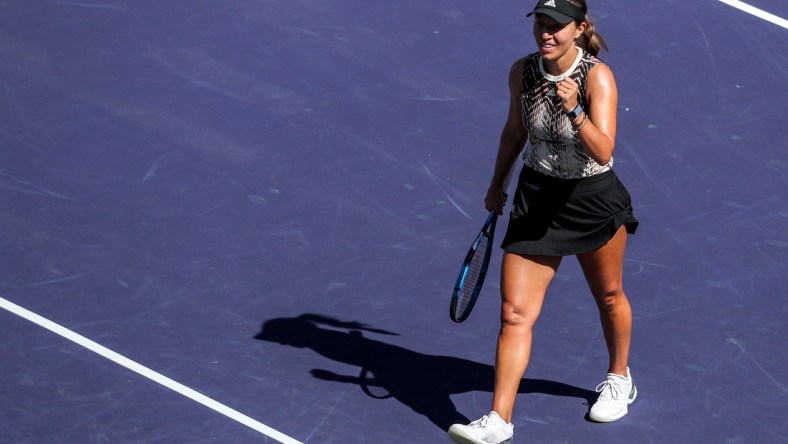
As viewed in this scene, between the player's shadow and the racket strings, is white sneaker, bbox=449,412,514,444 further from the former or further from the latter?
the racket strings

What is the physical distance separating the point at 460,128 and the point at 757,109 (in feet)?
6.60

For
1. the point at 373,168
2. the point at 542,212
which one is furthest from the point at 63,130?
the point at 542,212

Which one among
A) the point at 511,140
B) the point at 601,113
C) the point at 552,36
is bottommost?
the point at 511,140

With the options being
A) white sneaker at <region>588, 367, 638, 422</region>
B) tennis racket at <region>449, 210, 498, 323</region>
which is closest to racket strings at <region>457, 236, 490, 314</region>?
tennis racket at <region>449, 210, 498, 323</region>

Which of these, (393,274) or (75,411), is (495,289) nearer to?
(393,274)

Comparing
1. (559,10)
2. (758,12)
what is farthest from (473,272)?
(758,12)

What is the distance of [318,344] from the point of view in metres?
7.53

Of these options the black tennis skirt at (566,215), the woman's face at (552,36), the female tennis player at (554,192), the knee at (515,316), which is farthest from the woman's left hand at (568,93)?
the knee at (515,316)

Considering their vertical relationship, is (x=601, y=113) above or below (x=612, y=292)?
above

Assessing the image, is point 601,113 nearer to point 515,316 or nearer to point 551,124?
point 551,124

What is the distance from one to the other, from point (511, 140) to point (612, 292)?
0.86 metres

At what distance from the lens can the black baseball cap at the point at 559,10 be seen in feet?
19.4

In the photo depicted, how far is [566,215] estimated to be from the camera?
6348 mm

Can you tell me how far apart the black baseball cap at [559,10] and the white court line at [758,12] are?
5.03m
